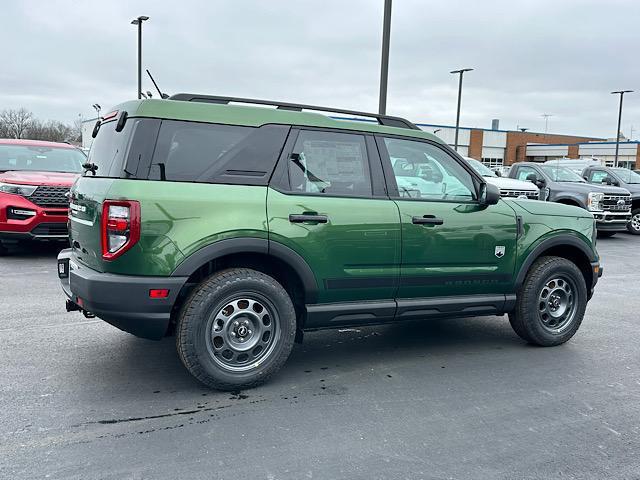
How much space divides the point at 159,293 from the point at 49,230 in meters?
5.79

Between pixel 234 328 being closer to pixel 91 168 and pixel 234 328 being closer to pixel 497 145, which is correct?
pixel 91 168

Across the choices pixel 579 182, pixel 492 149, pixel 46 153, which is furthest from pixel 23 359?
pixel 492 149

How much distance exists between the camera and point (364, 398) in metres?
4.07

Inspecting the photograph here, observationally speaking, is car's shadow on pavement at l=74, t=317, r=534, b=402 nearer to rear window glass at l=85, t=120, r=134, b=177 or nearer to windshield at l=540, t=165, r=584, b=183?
rear window glass at l=85, t=120, r=134, b=177

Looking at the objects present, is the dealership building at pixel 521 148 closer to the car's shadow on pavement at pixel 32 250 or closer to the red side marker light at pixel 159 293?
the car's shadow on pavement at pixel 32 250

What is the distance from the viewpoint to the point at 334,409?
12.7 ft

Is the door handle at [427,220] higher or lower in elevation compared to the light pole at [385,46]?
lower

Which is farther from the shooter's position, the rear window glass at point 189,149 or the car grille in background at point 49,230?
the car grille in background at point 49,230

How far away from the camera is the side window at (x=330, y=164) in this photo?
4.31 metres

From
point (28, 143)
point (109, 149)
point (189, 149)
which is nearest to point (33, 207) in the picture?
point (28, 143)

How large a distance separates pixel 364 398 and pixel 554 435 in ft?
4.08

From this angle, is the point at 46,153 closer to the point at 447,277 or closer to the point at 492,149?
the point at 447,277

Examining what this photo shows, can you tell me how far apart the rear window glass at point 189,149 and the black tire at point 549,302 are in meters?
2.96

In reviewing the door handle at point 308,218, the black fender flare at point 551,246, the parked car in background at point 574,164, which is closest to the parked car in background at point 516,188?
the parked car in background at point 574,164
